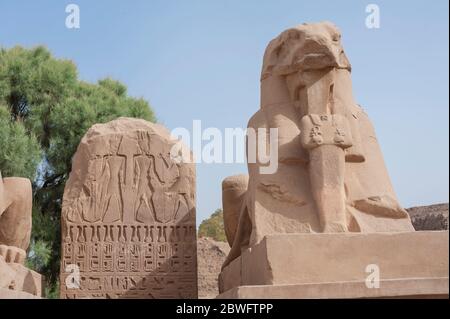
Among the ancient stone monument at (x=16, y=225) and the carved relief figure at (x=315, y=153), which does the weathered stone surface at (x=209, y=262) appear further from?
the carved relief figure at (x=315, y=153)

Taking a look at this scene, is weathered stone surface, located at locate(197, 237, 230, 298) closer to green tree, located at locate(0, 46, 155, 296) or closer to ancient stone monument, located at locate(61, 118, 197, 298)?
green tree, located at locate(0, 46, 155, 296)

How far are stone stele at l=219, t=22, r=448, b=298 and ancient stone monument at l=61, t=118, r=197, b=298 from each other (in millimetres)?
1196

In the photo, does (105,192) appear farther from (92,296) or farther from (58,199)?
(58,199)

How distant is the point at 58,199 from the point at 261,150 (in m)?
9.81

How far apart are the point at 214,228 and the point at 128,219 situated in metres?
20.1

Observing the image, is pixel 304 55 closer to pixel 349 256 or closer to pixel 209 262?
pixel 349 256

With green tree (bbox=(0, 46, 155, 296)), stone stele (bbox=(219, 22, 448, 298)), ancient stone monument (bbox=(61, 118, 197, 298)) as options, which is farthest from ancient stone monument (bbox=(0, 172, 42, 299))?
green tree (bbox=(0, 46, 155, 296))

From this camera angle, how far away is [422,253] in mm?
5207

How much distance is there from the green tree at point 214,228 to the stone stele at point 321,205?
20.6 m

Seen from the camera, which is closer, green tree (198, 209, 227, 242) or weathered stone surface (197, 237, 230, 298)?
weathered stone surface (197, 237, 230, 298)

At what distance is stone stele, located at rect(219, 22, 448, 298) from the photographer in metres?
5.10

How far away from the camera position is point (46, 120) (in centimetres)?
1530

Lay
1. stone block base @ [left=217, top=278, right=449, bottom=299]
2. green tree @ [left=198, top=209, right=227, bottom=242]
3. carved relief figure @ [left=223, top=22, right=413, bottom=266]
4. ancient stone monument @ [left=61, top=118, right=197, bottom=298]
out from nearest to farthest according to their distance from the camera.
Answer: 1. stone block base @ [left=217, top=278, right=449, bottom=299]
2. carved relief figure @ [left=223, top=22, right=413, bottom=266]
3. ancient stone monument @ [left=61, top=118, right=197, bottom=298]
4. green tree @ [left=198, top=209, right=227, bottom=242]

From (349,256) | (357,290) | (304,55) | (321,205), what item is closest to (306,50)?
(304,55)
